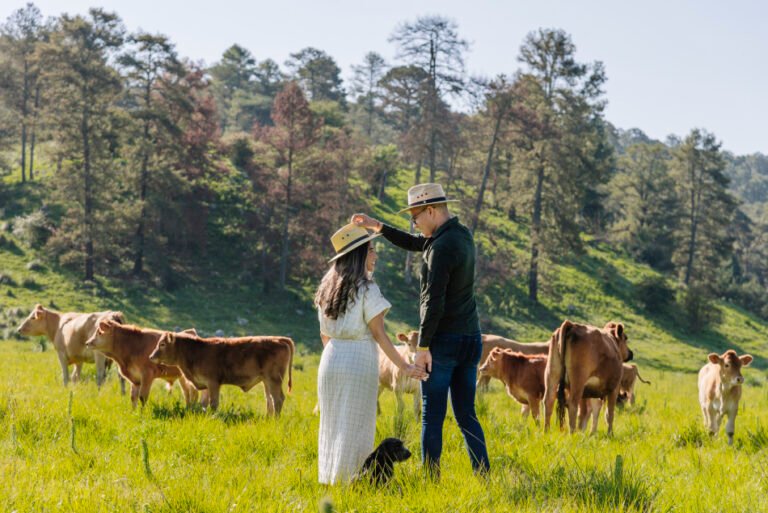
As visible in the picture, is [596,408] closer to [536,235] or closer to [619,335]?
[619,335]

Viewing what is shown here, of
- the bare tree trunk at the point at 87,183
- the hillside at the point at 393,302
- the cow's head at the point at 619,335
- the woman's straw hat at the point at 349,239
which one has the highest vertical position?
the bare tree trunk at the point at 87,183

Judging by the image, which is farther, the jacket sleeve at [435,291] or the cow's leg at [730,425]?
the cow's leg at [730,425]

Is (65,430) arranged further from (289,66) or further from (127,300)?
(289,66)

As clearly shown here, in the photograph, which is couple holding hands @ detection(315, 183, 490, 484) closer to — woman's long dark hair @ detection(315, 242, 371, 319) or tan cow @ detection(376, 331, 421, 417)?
woman's long dark hair @ detection(315, 242, 371, 319)

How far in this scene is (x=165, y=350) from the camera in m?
9.47

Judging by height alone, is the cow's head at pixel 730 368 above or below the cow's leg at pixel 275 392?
above

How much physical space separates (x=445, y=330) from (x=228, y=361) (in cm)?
489

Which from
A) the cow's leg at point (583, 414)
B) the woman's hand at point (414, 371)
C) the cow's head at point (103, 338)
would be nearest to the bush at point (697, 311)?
the cow's leg at point (583, 414)

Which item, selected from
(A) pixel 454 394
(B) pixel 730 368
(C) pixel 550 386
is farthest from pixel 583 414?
(A) pixel 454 394

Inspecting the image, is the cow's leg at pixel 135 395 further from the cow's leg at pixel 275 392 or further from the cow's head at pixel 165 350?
the cow's leg at pixel 275 392

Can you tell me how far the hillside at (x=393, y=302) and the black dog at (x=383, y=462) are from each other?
2098 cm

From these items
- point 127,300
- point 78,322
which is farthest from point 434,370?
point 127,300

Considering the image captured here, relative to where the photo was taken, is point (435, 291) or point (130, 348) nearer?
point (435, 291)

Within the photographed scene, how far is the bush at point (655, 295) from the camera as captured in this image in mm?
43094
